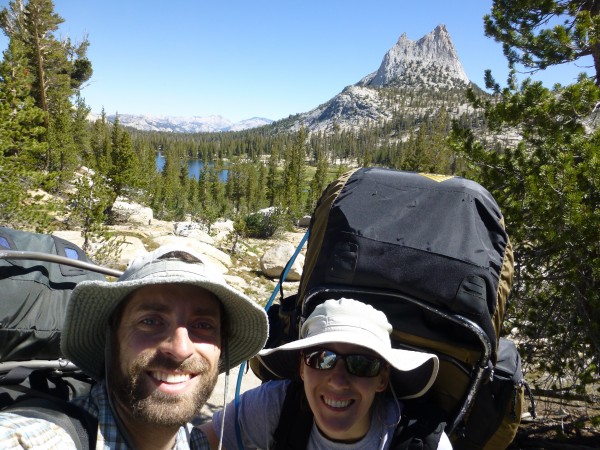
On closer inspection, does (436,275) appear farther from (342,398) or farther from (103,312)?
(103,312)

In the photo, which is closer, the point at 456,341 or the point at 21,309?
the point at 21,309

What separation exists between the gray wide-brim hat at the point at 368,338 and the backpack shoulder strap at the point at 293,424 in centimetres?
40

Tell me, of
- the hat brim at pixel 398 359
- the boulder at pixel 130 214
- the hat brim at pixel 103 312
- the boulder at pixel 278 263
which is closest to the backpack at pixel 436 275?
the hat brim at pixel 398 359

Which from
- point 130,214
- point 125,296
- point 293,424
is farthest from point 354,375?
point 130,214

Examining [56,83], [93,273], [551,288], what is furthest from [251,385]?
[56,83]

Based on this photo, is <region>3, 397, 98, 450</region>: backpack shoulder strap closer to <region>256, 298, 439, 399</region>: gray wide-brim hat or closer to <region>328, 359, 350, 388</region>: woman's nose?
<region>256, 298, 439, 399</region>: gray wide-brim hat

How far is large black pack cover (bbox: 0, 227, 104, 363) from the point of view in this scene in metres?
1.50

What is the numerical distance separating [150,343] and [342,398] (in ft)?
3.07

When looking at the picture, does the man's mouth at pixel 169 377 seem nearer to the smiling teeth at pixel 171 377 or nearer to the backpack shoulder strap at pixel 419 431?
the smiling teeth at pixel 171 377

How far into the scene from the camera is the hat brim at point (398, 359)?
1.74 m

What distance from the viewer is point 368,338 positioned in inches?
69.8

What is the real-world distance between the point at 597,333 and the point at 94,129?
5345 cm

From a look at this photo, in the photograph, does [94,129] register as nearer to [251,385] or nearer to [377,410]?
[251,385]

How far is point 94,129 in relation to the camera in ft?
156
